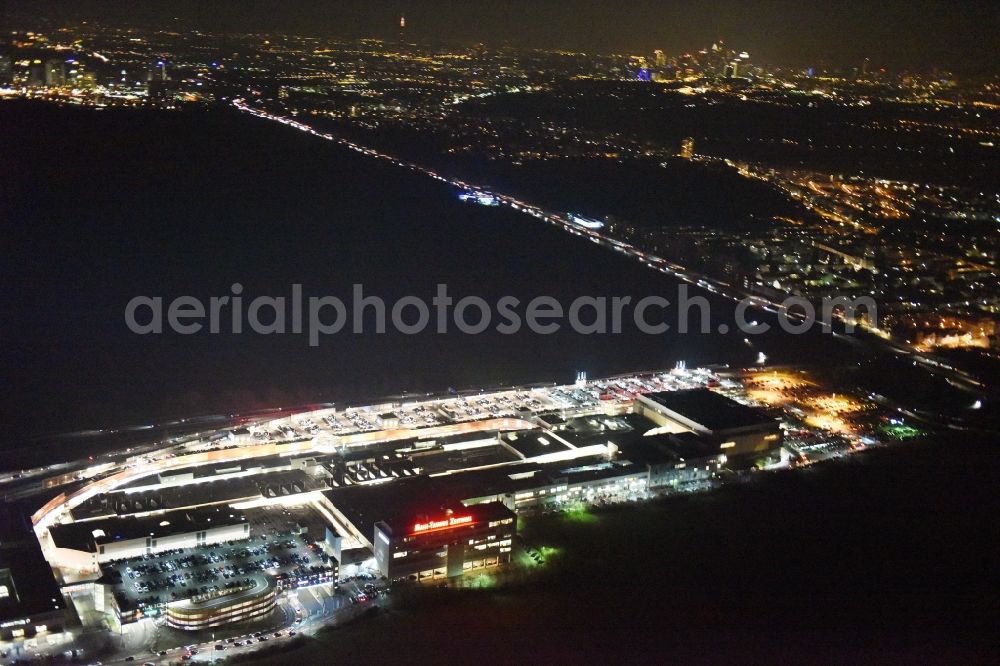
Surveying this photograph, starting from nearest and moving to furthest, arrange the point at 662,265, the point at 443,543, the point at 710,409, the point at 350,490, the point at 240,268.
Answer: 1. the point at 443,543
2. the point at 350,490
3. the point at 710,409
4. the point at 240,268
5. the point at 662,265

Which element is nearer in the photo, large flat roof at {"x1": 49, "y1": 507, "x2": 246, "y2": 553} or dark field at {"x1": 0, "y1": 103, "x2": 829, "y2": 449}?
large flat roof at {"x1": 49, "y1": 507, "x2": 246, "y2": 553}

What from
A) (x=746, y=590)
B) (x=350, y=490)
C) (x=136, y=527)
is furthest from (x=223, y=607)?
(x=746, y=590)

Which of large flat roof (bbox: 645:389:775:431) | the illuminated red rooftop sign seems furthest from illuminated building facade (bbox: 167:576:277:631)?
large flat roof (bbox: 645:389:775:431)

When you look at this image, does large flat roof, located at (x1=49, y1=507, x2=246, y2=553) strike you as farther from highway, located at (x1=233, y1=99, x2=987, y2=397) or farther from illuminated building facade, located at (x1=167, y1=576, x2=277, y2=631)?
highway, located at (x1=233, y1=99, x2=987, y2=397)

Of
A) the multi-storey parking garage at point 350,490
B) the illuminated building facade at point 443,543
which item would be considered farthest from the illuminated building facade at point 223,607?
the illuminated building facade at point 443,543

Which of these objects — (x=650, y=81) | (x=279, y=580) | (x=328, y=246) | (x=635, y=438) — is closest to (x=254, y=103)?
(x=328, y=246)

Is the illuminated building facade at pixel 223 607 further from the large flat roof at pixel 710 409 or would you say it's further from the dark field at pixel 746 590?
the large flat roof at pixel 710 409

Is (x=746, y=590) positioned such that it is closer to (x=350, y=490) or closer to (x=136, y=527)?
(x=350, y=490)
